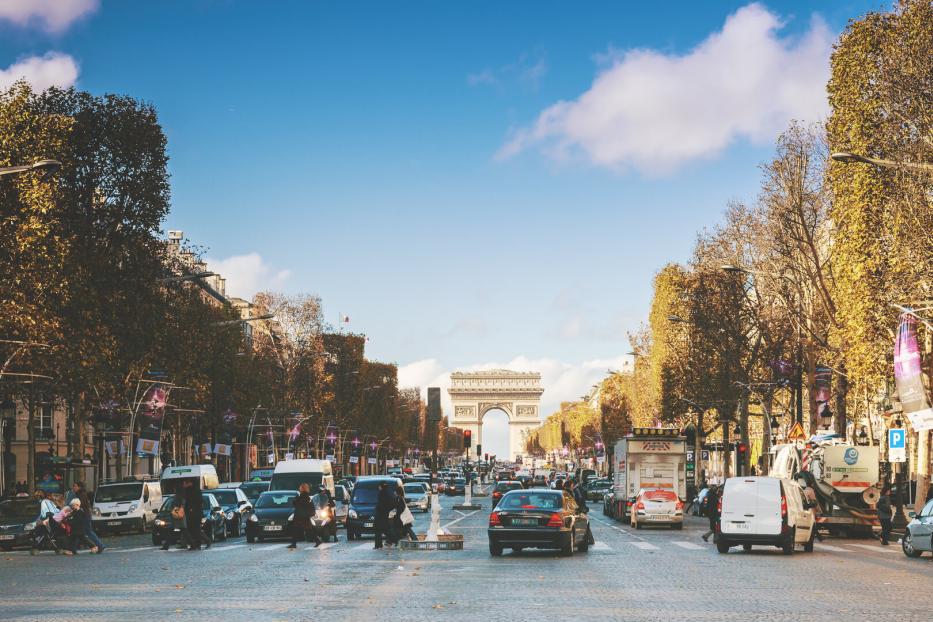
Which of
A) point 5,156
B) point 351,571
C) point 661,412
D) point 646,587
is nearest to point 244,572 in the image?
point 351,571

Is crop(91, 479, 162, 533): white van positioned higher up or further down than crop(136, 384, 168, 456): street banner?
further down

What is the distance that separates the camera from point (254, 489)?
53812 mm

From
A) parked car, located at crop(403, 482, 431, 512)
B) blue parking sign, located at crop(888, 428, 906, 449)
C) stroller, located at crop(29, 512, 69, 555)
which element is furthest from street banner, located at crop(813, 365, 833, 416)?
stroller, located at crop(29, 512, 69, 555)

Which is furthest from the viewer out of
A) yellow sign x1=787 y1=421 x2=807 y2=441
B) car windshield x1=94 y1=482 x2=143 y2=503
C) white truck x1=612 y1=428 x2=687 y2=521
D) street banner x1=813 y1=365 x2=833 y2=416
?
street banner x1=813 y1=365 x2=833 y2=416

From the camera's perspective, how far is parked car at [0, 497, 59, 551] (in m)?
37.0

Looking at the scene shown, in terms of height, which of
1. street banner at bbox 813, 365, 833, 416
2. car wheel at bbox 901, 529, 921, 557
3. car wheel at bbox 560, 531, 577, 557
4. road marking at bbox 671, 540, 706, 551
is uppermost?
street banner at bbox 813, 365, 833, 416

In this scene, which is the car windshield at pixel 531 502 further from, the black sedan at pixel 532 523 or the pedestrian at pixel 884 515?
the pedestrian at pixel 884 515

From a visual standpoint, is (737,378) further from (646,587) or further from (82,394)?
(646,587)

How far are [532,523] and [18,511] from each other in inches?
671

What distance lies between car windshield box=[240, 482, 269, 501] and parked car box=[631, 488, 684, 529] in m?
15.0

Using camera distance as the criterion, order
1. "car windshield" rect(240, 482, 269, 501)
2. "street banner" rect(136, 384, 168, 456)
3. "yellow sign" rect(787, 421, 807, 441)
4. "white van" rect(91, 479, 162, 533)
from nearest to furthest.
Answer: "white van" rect(91, 479, 162, 533) < "yellow sign" rect(787, 421, 807, 441) < "street banner" rect(136, 384, 168, 456) < "car windshield" rect(240, 482, 269, 501)

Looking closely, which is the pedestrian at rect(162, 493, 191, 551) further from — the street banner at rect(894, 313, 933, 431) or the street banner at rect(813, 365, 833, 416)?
the street banner at rect(813, 365, 833, 416)

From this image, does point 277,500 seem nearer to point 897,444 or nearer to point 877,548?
point 877,548

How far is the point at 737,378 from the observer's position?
2589 inches
